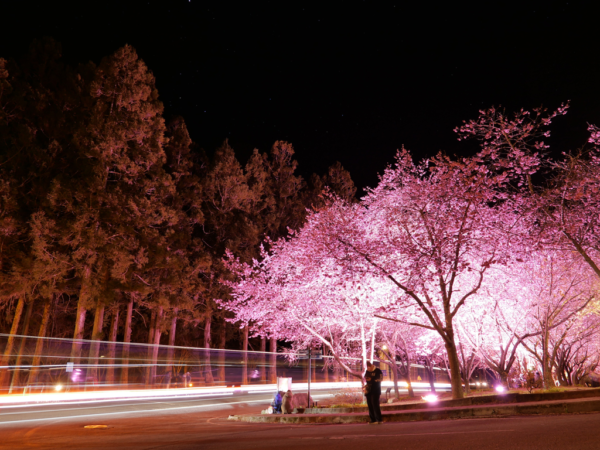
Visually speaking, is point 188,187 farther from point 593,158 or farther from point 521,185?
point 593,158

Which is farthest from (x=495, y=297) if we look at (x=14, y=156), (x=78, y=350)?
(x=14, y=156)

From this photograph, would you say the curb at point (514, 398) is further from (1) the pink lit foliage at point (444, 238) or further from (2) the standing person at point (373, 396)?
(2) the standing person at point (373, 396)

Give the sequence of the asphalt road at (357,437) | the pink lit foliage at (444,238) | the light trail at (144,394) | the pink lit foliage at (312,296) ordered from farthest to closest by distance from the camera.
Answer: the pink lit foliage at (312,296)
the light trail at (144,394)
the pink lit foliage at (444,238)
the asphalt road at (357,437)

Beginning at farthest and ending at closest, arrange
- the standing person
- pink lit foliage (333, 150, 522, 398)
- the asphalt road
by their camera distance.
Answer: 1. pink lit foliage (333, 150, 522, 398)
2. the standing person
3. the asphalt road

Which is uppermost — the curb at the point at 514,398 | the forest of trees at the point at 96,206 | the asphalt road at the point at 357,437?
the forest of trees at the point at 96,206

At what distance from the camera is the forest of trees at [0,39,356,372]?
2445 centimetres

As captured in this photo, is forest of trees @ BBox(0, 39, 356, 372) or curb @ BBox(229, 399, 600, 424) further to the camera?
forest of trees @ BBox(0, 39, 356, 372)

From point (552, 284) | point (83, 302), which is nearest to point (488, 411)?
point (552, 284)

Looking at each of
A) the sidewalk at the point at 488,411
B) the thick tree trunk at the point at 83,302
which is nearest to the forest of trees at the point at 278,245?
the thick tree trunk at the point at 83,302

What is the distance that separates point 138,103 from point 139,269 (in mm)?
10632

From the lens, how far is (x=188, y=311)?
103 feet

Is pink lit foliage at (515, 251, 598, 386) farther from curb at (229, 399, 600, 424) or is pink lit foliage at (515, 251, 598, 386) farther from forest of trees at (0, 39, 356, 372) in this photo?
forest of trees at (0, 39, 356, 372)

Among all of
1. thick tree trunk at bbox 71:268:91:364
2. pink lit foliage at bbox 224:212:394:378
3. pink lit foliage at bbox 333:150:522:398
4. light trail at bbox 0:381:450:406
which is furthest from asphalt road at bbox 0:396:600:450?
pink lit foliage at bbox 224:212:394:378

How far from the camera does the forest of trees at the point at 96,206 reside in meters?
24.5
